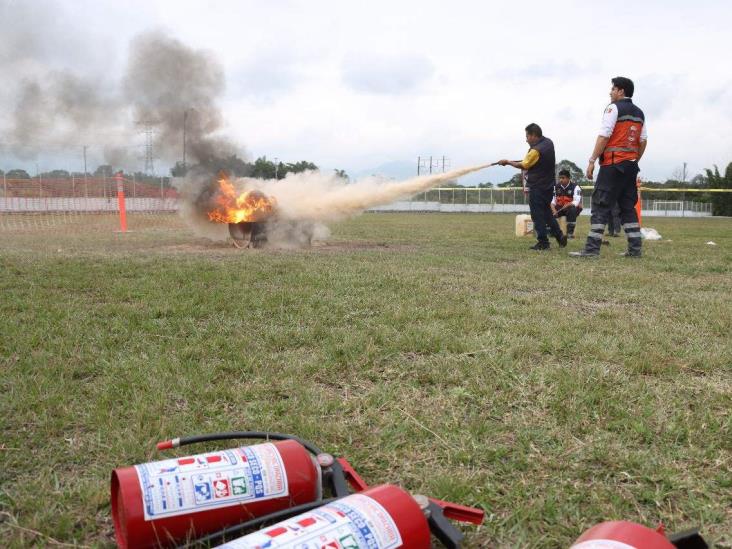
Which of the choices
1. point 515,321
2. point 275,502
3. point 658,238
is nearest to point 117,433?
point 275,502

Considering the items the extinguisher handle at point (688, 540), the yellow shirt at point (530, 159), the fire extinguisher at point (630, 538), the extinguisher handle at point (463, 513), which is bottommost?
the extinguisher handle at point (463, 513)

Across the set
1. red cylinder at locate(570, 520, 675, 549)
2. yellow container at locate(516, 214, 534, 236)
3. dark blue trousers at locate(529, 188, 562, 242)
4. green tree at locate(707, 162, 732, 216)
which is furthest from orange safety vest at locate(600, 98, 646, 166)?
green tree at locate(707, 162, 732, 216)

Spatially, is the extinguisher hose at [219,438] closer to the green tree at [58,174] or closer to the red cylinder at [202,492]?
the red cylinder at [202,492]

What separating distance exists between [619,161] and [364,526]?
8251 millimetres

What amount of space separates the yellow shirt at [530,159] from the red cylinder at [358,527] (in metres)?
9.00

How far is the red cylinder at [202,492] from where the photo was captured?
1.60 m

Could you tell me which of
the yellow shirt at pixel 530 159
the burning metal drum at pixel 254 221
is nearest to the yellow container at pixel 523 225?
the yellow shirt at pixel 530 159

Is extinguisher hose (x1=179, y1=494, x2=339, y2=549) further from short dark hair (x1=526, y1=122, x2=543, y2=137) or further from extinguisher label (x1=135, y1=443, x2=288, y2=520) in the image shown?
short dark hair (x1=526, y1=122, x2=543, y2=137)

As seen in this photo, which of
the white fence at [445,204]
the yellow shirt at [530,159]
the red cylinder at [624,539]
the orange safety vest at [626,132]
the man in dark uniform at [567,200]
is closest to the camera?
the red cylinder at [624,539]

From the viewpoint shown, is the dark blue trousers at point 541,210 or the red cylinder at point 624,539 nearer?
the red cylinder at point 624,539

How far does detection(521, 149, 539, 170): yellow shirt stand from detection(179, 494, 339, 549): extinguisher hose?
9024 millimetres

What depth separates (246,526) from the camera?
5.43ft

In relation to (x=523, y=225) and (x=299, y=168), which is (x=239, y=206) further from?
(x=299, y=168)

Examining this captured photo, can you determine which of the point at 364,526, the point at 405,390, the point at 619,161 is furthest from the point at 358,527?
the point at 619,161
